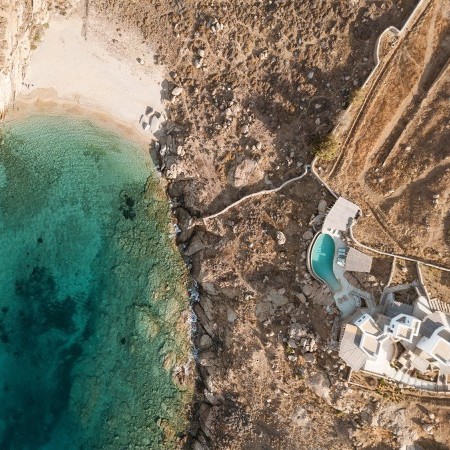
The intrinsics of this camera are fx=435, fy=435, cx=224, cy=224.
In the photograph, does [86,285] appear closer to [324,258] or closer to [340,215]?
[324,258]

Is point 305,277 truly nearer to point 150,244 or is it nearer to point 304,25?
point 150,244

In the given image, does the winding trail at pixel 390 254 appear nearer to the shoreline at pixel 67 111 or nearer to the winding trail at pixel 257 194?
the winding trail at pixel 257 194

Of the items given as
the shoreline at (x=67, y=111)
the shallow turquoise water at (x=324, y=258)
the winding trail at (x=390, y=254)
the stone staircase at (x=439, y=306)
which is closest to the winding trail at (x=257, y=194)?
the shallow turquoise water at (x=324, y=258)

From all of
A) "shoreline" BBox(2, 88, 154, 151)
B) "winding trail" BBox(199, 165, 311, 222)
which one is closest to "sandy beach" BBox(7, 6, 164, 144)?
"shoreline" BBox(2, 88, 154, 151)

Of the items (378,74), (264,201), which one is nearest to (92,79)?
(264,201)

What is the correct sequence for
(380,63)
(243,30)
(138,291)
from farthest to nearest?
1. (138,291)
2. (243,30)
3. (380,63)

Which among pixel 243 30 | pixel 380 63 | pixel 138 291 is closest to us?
pixel 380 63

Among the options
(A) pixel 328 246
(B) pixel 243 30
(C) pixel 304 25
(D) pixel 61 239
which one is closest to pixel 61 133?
(D) pixel 61 239

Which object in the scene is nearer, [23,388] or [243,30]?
[243,30]
